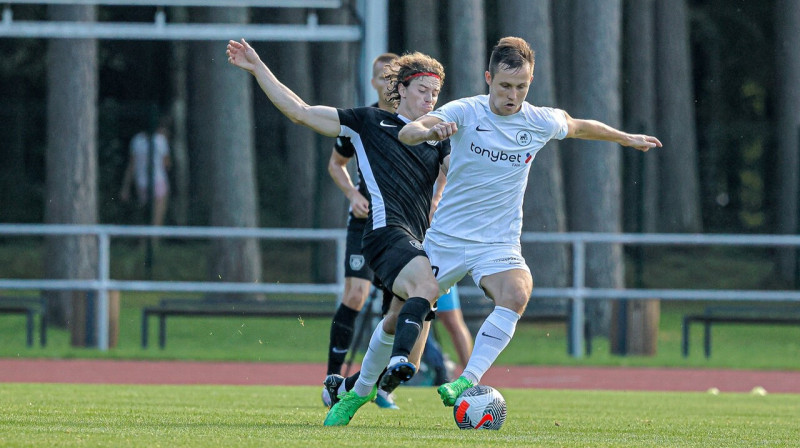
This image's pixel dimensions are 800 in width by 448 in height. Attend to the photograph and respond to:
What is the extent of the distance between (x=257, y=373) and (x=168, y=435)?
644 cm

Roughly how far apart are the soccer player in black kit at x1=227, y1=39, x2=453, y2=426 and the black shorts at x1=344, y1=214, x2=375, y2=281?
1515 millimetres

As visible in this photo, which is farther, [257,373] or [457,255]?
[257,373]

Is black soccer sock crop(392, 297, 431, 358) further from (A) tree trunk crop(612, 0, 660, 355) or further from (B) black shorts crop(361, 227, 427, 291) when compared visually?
(A) tree trunk crop(612, 0, 660, 355)

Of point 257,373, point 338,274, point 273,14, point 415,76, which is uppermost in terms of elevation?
point 273,14

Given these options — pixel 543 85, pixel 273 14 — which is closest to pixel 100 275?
pixel 543 85

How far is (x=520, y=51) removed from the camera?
6.51 meters

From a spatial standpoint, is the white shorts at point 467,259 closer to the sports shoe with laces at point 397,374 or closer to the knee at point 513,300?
the knee at point 513,300

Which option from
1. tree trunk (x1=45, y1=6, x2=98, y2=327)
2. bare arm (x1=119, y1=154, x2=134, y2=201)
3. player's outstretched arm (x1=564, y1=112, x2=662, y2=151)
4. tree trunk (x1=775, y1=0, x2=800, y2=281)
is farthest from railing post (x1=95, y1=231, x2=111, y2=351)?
tree trunk (x1=775, y1=0, x2=800, y2=281)

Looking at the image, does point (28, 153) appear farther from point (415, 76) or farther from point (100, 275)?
point (415, 76)

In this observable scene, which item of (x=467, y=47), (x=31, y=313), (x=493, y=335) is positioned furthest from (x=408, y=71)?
(x=467, y=47)

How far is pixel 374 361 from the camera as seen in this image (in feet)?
21.5

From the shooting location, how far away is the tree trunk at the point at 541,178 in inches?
640

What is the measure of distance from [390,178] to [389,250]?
0.42 meters

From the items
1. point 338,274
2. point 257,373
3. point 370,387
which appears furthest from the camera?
point 338,274
